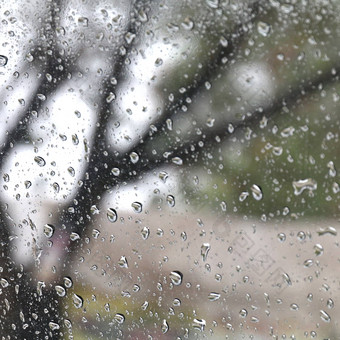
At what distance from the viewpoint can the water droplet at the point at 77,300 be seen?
0.71 meters

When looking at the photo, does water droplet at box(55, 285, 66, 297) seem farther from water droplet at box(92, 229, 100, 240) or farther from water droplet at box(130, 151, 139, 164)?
water droplet at box(130, 151, 139, 164)

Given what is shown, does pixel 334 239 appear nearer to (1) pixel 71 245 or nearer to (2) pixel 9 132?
→ (1) pixel 71 245

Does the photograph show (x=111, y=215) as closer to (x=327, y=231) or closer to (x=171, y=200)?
(x=171, y=200)

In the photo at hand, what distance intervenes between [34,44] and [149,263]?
13.2 inches

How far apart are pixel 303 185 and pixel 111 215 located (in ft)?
0.84

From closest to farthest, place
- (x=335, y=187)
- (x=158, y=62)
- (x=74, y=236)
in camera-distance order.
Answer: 1. (x=335, y=187)
2. (x=158, y=62)
3. (x=74, y=236)

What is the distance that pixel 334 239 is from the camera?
1.62 ft

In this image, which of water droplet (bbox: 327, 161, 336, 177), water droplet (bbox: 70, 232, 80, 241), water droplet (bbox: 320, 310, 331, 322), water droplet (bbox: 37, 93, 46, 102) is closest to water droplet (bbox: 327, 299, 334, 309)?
water droplet (bbox: 320, 310, 331, 322)

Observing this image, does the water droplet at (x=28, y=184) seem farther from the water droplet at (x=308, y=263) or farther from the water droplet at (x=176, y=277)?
the water droplet at (x=308, y=263)

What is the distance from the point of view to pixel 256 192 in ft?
1.81

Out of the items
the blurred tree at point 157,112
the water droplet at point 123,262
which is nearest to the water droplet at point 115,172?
the blurred tree at point 157,112

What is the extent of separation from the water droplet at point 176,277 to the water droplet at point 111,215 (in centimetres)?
10

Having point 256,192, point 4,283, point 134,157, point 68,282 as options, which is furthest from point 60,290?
point 256,192

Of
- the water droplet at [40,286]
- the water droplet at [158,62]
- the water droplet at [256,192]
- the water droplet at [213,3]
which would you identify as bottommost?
the water droplet at [40,286]
